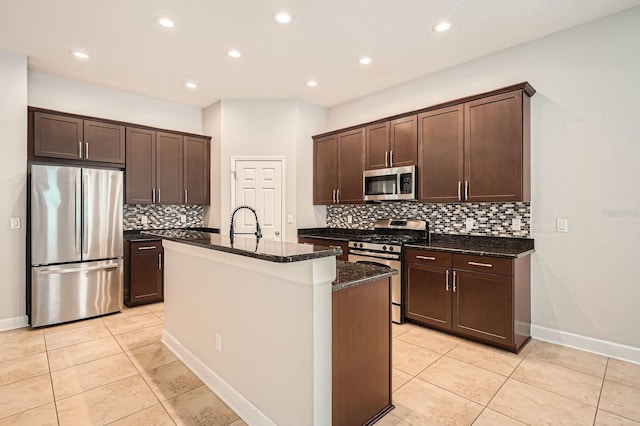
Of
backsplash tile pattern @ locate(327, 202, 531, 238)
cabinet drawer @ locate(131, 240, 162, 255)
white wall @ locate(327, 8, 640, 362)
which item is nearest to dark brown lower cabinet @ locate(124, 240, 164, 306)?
cabinet drawer @ locate(131, 240, 162, 255)

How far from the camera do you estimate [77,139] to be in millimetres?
4078

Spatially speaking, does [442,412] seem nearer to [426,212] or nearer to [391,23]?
[426,212]

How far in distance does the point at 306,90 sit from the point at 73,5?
272 cm

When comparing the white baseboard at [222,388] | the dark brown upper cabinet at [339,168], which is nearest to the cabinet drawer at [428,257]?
the dark brown upper cabinet at [339,168]

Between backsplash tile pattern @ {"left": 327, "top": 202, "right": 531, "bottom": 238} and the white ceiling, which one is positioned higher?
the white ceiling

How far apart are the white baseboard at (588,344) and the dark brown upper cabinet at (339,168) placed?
250cm

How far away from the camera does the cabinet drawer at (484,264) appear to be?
9.58 feet

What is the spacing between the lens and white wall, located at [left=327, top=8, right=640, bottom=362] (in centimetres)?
280

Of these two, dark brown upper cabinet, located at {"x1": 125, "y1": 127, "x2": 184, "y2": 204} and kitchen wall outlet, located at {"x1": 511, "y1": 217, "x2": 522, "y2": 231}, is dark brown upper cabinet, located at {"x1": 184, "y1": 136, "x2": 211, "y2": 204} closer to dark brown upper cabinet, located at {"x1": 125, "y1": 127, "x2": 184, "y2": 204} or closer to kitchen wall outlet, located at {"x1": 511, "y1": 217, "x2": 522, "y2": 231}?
dark brown upper cabinet, located at {"x1": 125, "y1": 127, "x2": 184, "y2": 204}

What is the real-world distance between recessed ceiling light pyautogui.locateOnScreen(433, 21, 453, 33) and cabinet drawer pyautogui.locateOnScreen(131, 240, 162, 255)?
4222 mm

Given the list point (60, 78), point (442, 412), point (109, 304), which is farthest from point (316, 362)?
point (60, 78)

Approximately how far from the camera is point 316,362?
1612mm

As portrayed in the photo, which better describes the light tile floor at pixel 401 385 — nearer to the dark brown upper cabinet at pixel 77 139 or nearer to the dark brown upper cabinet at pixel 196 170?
the dark brown upper cabinet at pixel 77 139

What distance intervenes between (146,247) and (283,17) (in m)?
3.36
